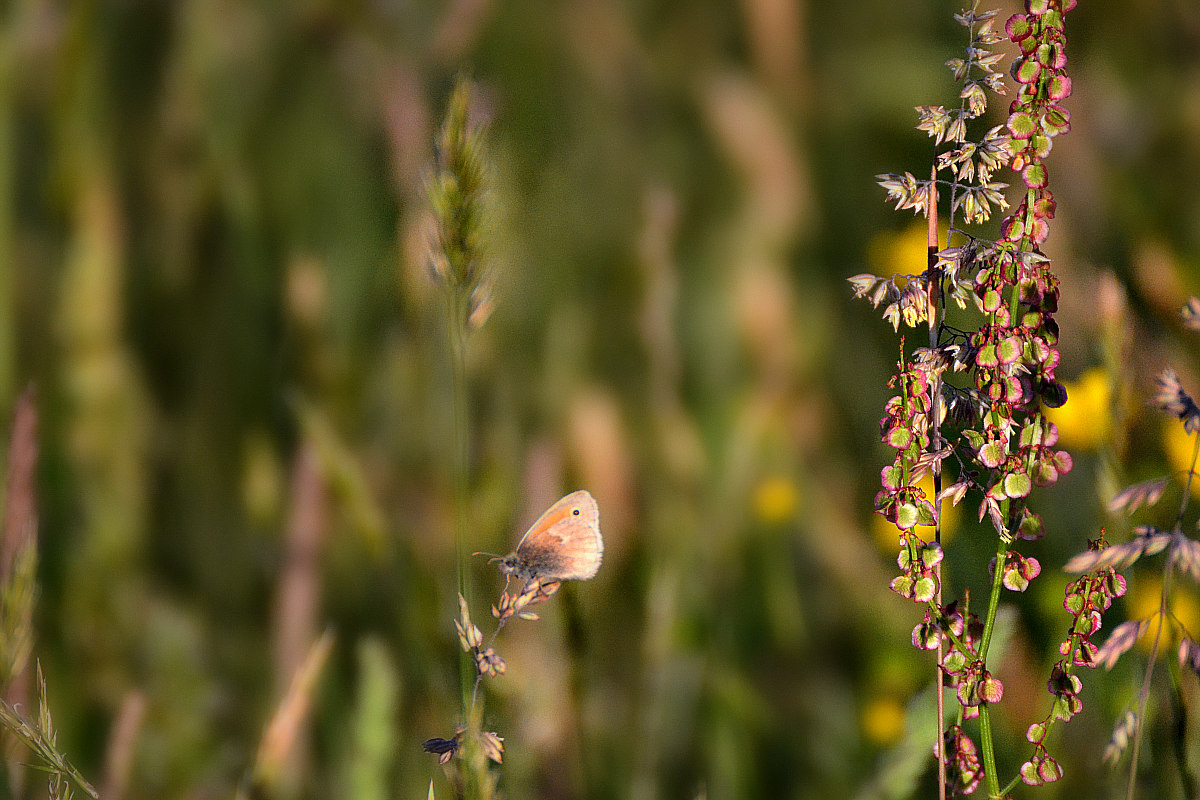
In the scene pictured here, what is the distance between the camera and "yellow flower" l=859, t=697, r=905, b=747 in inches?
27.5

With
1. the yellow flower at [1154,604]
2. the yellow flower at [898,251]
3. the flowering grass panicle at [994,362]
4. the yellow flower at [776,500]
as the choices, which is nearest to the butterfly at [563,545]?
the flowering grass panicle at [994,362]

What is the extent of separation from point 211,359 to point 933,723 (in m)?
0.76

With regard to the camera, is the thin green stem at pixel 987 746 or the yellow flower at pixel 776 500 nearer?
the thin green stem at pixel 987 746

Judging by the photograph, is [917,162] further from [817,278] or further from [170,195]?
[170,195]

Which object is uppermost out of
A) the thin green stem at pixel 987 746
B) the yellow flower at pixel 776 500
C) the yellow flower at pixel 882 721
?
the yellow flower at pixel 776 500

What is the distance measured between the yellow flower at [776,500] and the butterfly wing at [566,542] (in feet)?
1.82

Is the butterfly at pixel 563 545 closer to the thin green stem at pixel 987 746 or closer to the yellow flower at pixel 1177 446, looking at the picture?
the thin green stem at pixel 987 746

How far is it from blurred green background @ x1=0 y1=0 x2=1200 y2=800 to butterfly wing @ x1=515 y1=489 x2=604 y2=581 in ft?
0.40

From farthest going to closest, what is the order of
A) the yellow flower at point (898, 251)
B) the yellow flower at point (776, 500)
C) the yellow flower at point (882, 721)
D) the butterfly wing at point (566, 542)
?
the yellow flower at point (898, 251) < the yellow flower at point (776, 500) < the yellow flower at point (882, 721) < the butterfly wing at point (566, 542)

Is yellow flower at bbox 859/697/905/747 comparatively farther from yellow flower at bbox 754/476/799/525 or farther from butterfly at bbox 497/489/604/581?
butterfly at bbox 497/489/604/581

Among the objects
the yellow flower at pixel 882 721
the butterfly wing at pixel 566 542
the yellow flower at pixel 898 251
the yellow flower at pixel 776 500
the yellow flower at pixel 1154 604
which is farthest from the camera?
the yellow flower at pixel 898 251

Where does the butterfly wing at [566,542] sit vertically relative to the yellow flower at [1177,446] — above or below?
below

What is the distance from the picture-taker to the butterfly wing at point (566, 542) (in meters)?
0.30

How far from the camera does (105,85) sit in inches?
35.6
